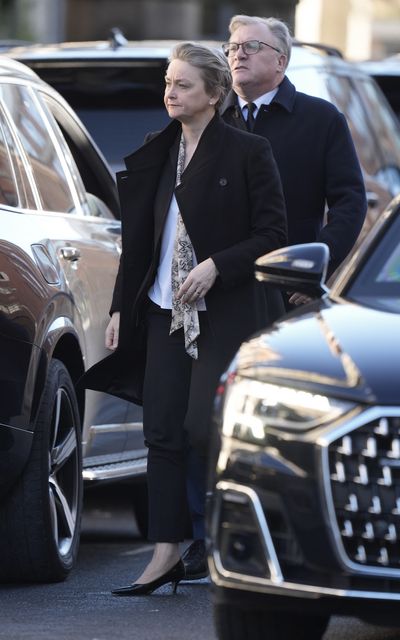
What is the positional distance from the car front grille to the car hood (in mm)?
89

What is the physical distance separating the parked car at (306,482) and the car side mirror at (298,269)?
0.42 m

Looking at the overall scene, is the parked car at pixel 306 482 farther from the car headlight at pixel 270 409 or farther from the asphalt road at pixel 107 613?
the asphalt road at pixel 107 613

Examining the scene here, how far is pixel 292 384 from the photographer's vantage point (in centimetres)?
477

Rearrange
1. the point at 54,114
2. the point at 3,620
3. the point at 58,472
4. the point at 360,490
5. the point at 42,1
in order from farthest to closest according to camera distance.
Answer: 1. the point at 42,1
2. the point at 54,114
3. the point at 58,472
4. the point at 3,620
5. the point at 360,490

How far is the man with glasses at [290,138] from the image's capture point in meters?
7.02

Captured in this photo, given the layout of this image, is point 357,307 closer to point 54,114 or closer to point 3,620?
point 3,620

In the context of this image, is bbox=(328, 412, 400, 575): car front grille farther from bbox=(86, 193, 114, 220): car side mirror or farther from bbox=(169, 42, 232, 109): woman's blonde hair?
bbox=(86, 193, 114, 220): car side mirror

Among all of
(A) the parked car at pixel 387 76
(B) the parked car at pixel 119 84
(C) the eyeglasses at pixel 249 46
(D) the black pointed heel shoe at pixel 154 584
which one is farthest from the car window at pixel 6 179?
(A) the parked car at pixel 387 76

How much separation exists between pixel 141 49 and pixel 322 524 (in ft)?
18.5

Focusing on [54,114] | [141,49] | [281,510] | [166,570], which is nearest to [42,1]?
[141,49]

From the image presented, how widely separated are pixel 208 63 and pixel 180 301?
769mm

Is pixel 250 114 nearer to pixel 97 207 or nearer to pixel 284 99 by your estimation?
pixel 284 99

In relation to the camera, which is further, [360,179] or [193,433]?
[360,179]

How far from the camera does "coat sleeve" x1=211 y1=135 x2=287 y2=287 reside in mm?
6336
